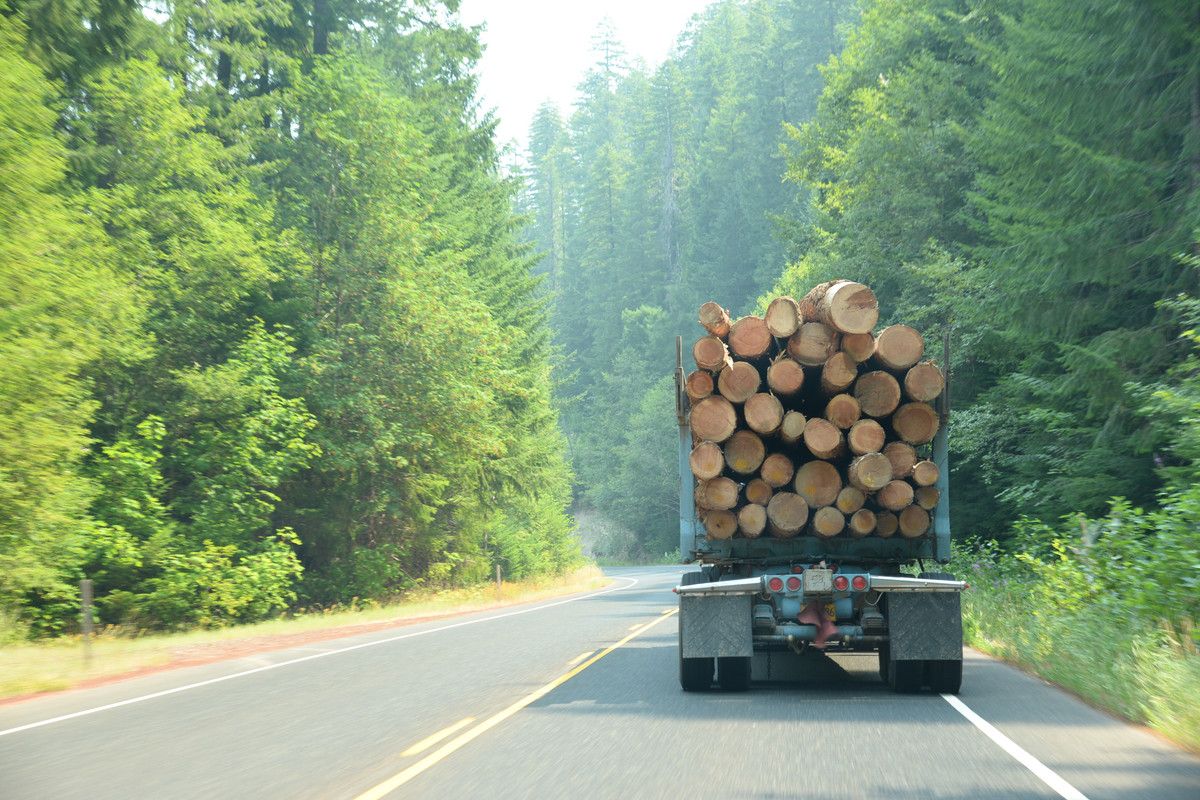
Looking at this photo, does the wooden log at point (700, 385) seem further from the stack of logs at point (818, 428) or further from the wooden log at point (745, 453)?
the wooden log at point (745, 453)

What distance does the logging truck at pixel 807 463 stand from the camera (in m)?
10.1

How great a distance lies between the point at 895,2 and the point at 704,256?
4505cm

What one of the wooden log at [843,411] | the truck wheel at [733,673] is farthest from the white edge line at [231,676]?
the wooden log at [843,411]

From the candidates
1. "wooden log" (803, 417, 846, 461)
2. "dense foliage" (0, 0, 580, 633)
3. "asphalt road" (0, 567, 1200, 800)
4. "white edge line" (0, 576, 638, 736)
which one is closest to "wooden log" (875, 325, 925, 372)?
"wooden log" (803, 417, 846, 461)

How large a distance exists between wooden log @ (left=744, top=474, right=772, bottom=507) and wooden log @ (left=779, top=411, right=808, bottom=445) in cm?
53

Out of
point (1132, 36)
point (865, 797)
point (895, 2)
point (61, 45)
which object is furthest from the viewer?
point (895, 2)

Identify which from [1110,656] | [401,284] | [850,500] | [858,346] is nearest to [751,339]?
[858,346]

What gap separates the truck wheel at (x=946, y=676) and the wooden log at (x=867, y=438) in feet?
7.01

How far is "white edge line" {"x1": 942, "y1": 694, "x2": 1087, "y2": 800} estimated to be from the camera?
584 cm

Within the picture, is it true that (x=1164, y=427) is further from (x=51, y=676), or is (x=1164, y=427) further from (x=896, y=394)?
(x=51, y=676)

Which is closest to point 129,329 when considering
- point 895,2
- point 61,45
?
point 61,45

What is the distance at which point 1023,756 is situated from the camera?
6.76m

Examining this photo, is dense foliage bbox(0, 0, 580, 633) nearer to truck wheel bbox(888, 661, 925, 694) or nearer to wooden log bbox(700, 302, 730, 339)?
wooden log bbox(700, 302, 730, 339)

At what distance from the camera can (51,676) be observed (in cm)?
1251
